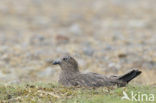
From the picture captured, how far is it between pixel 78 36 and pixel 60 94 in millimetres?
15563

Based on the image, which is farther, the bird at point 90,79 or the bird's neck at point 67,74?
the bird's neck at point 67,74

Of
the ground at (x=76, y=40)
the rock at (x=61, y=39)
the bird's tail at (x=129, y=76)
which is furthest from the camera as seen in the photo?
the rock at (x=61, y=39)

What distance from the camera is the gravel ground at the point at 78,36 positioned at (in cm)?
1716

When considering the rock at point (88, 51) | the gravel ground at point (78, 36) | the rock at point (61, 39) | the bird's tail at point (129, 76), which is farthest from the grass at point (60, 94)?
the rock at point (61, 39)

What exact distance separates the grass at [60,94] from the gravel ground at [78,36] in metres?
2.98

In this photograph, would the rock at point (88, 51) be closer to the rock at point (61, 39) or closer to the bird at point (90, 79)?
the rock at point (61, 39)

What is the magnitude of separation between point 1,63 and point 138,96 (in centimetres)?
931

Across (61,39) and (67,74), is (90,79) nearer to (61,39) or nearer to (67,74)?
(67,74)

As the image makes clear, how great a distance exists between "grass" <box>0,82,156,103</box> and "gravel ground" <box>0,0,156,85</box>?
298cm

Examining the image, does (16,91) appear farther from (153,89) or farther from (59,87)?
(153,89)

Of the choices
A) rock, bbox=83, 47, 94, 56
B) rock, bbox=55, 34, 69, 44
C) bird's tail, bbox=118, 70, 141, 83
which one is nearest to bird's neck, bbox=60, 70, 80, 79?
bird's tail, bbox=118, 70, 141, 83

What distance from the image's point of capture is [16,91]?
10.1 meters

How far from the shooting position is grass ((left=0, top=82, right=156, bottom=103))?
9.39 m

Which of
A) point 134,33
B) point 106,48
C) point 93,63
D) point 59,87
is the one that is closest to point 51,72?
point 93,63
